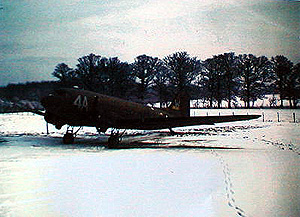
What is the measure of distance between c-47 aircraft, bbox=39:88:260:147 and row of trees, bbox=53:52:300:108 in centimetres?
53

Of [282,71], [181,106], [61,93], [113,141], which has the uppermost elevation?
[282,71]

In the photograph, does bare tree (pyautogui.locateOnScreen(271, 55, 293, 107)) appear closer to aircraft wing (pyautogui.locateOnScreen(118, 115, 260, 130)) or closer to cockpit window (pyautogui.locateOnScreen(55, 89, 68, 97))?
aircraft wing (pyautogui.locateOnScreen(118, 115, 260, 130))

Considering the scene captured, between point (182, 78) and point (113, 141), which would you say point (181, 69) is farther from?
point (113, 141)

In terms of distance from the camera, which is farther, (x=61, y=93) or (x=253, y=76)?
(x=61, y=93)

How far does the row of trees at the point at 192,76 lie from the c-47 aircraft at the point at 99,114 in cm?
53

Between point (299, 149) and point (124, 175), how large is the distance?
11.8ft

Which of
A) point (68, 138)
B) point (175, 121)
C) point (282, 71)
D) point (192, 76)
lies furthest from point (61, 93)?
point (282, 71)

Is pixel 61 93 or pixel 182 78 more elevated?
pixel 182 78

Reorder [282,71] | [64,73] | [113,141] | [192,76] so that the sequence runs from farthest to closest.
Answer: [113,141] < [192,76] < [64,73] < [282,71]

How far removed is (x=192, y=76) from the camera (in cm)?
711

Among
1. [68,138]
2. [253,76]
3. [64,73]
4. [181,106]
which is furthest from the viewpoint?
[181,106]

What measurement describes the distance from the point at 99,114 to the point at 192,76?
135 inches

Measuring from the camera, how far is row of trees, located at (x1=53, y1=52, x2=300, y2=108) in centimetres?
571

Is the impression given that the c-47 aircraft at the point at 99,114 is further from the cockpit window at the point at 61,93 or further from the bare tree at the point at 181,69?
the bare tree at the point at 181,69
